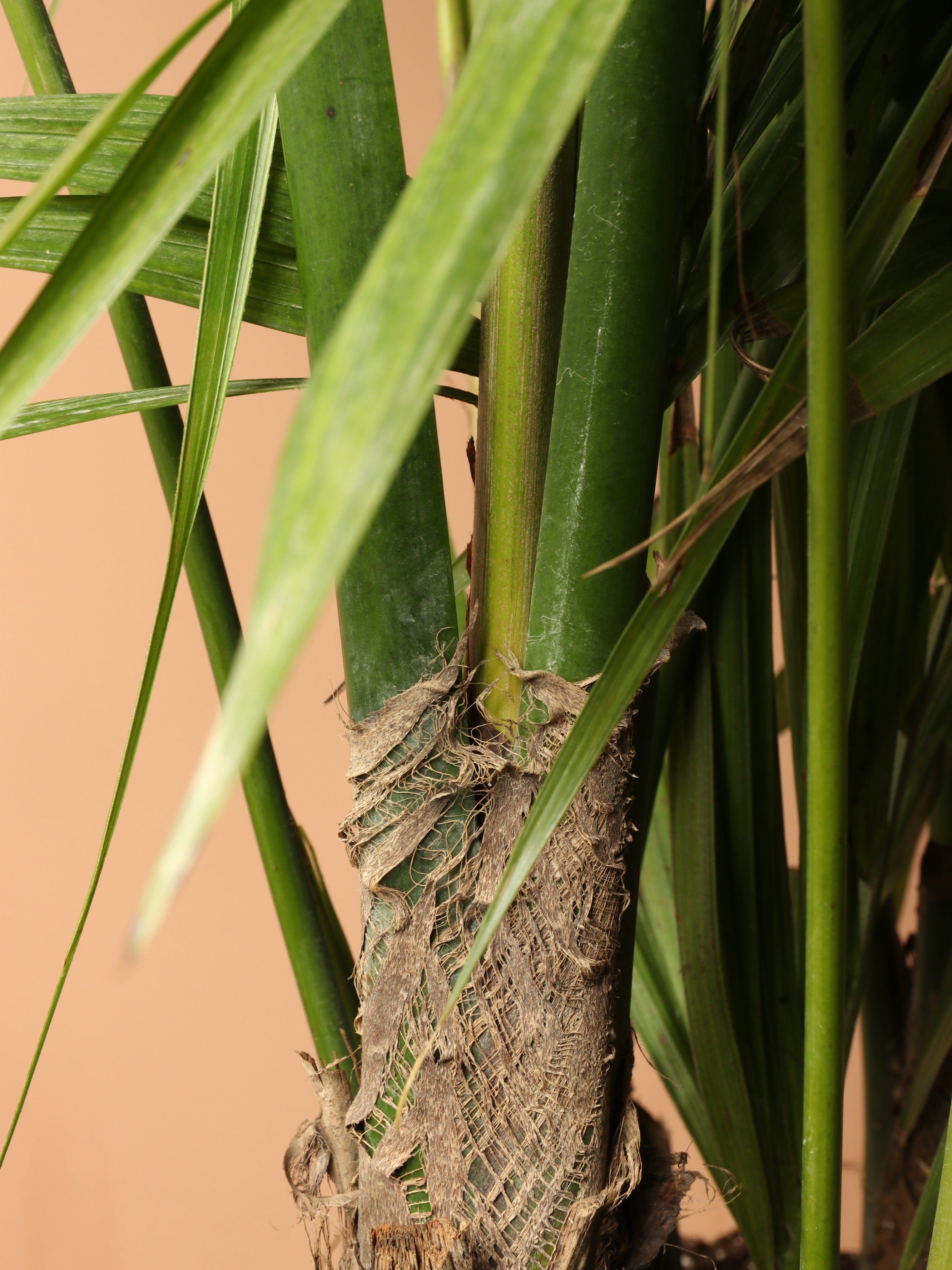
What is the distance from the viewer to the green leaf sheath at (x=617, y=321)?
21cm

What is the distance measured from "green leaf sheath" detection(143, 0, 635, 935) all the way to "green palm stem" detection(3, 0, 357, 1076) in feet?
0.79

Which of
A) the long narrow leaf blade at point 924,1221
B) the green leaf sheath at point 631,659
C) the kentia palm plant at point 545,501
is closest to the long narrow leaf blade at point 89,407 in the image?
the kentia palm plant at point 545,501

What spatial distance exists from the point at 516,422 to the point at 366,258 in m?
0.06

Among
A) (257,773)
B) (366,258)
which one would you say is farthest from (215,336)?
(257,773)

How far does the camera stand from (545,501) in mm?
241

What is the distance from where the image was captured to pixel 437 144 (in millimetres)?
83

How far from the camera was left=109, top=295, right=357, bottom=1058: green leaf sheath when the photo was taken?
0.32 metres

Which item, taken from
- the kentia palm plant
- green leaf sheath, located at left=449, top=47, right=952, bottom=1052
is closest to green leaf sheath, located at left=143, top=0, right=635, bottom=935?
the kentia palm plant

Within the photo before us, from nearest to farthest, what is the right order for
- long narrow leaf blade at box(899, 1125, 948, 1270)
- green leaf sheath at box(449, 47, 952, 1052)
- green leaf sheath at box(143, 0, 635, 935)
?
green leaf sheath at box(143, 0, 635, 935) < green leaf sheath at box(449, 47, 952, 1052) < long narrow leaf blade at box(899, 1125, 948, 1270)

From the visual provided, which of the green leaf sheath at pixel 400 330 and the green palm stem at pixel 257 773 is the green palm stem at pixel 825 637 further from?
the green palm stem at pixel 257 773

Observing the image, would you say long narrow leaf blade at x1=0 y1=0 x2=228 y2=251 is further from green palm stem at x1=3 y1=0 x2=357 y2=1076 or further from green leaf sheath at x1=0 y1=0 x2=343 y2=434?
green palm stem at x1=3 y1=0 x2=357 y2=1076

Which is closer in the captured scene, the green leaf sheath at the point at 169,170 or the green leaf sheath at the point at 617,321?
the green leaf sheath at the point at 169,170

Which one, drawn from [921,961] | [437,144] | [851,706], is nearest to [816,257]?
[437,144]

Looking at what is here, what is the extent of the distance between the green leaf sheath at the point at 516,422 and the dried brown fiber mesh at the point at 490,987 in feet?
0.04
